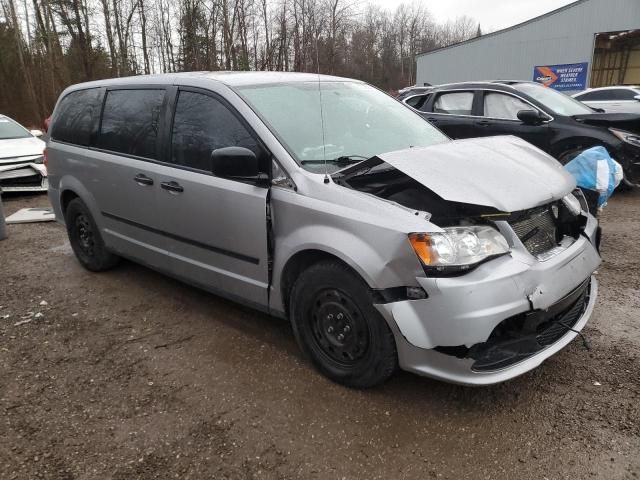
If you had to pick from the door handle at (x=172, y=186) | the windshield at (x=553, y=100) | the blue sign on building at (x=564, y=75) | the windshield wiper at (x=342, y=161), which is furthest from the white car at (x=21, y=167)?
the blue sign on building at (x=564, y=75)

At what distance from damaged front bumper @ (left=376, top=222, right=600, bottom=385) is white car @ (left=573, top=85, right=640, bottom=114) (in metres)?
11.7

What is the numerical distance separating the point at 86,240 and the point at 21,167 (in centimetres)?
472

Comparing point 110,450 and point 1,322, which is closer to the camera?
point 110,450

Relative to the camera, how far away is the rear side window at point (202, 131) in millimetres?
3184

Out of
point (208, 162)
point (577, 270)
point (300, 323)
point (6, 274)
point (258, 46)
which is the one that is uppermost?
point (258, 46)

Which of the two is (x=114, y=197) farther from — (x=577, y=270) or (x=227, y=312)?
(x=577, y=270)

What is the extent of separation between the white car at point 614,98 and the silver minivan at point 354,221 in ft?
35.5

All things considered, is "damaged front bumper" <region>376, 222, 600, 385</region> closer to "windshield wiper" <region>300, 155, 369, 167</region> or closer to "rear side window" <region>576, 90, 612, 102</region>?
"windshield wiper" <region>300, 155, 369, 167</region>

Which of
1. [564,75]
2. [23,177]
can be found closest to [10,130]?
[23,177]

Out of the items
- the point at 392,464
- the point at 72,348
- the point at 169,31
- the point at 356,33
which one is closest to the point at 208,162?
the point at 72,348

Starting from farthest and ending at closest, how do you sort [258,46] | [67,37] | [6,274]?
[258,46], [67,37], [6,274]

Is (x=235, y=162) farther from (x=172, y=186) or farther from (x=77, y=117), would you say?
(x=77, y=117)

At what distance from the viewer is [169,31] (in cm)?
3156

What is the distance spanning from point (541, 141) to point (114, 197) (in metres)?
5.77
